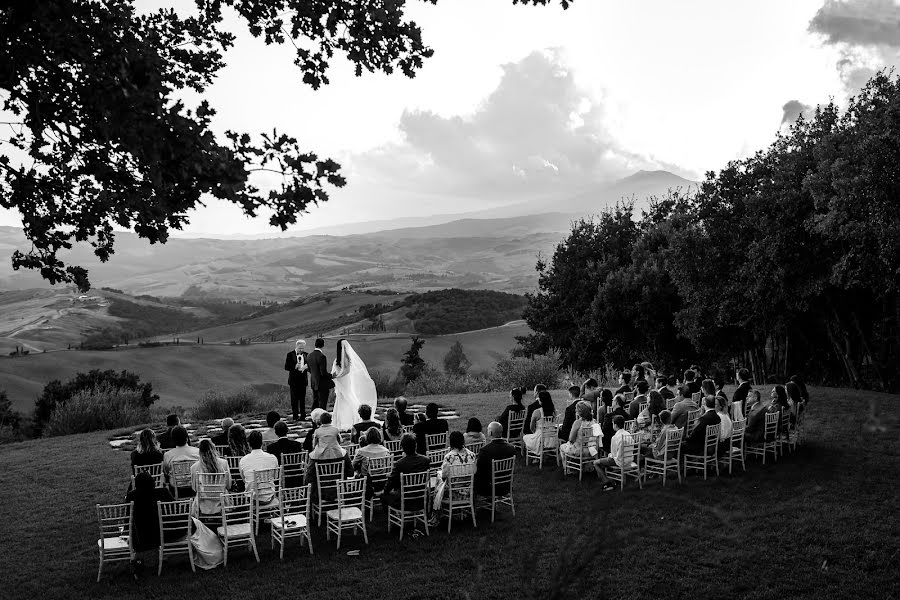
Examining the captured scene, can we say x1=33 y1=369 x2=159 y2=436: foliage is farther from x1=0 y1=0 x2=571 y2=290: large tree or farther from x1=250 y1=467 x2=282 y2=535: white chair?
x1=0 y1=0 x2=571 y2=290: large tree

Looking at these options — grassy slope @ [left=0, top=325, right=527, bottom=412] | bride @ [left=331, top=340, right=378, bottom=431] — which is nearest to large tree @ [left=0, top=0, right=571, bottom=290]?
bride @ [left=331, top=340, right=378, bottom=431]

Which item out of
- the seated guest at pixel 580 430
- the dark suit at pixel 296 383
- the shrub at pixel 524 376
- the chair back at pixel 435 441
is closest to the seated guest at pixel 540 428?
the seated guest at pixel 580 430

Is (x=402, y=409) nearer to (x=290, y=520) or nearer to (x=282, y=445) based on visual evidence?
(x=282, y=445)

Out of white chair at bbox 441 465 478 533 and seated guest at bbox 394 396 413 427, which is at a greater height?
seated guest at bbox 394 396 413 427

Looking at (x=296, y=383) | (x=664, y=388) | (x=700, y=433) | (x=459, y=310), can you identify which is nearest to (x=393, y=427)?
(x=700, y=433)

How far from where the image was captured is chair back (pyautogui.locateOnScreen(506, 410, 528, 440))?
15.2 metres

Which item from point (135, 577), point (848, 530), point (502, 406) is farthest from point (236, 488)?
point (502, 406)

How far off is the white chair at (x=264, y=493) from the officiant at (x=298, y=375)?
28.0ft

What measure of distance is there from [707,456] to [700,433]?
1.34 feet

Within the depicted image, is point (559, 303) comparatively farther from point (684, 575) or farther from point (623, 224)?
point (684, 575)

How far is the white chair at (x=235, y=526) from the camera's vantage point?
921 cm

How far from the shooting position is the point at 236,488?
35.2ft

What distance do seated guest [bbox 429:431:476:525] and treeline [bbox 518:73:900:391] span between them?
13.9m

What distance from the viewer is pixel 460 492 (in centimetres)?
1064
